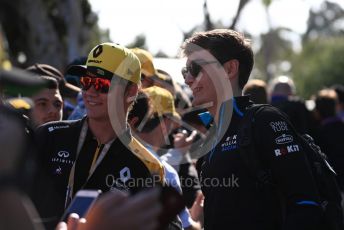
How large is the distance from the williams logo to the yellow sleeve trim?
693 mm

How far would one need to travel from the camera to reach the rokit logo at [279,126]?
3806 millimetres

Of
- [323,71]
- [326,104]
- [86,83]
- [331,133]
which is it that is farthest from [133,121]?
[323,71]

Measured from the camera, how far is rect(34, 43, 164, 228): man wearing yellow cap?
13.1 feet

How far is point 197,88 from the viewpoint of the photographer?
4.27m

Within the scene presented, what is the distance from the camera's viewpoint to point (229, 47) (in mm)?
4266

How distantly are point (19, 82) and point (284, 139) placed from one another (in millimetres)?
2155

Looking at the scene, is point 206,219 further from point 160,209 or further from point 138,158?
point 160,209

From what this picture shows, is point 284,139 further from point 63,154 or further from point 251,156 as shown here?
point 63,154

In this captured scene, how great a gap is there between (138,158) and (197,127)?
2.67 meters

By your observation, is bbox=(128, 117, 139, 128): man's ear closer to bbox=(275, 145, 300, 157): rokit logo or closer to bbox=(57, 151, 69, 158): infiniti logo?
bbox=(57, 151, 69, 158): infiniti logo

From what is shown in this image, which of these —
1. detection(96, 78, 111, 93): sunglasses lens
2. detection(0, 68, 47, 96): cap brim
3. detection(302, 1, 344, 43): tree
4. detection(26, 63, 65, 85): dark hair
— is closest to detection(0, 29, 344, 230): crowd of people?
detection(96, 78, 111, 93): sunglasses lens

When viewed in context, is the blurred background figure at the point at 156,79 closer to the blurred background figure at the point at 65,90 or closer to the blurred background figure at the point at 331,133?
the blurred background figure at the point at 65,90

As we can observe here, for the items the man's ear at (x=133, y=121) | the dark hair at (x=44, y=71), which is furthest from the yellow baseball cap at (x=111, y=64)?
the dark hair at (x=44, y=71)

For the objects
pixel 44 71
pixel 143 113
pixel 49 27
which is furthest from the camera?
pixel 49 27
